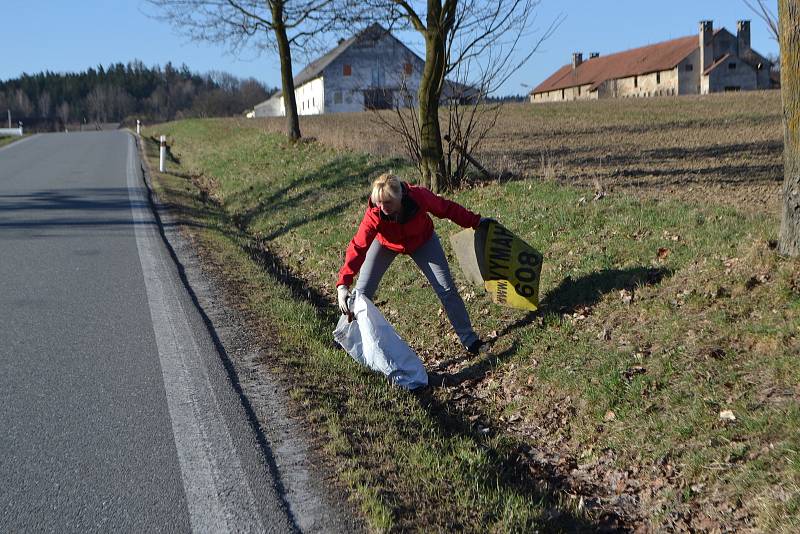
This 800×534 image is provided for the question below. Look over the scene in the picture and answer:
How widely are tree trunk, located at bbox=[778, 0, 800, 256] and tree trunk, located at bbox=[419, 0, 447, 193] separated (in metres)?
7.01

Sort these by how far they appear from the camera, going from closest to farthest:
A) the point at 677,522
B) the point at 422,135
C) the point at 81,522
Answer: the point at 81,522
the point at 677,522
the point at 422,135

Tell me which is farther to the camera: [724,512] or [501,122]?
[501,122]

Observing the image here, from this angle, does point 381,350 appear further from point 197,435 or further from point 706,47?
point 706,47

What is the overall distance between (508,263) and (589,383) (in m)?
1.74

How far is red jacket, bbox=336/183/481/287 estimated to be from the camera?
677cm

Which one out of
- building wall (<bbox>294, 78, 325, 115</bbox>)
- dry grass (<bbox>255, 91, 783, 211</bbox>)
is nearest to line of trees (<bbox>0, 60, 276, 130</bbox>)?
building wall (<bbox>294, 78, 325, 115</bbox>)

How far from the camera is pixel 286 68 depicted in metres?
26.5

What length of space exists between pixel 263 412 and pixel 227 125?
33882mm

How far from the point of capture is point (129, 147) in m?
34.5

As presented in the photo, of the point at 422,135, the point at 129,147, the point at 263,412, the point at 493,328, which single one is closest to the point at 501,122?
the point at 129,147

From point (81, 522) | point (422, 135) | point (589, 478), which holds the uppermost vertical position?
point (422, 135)

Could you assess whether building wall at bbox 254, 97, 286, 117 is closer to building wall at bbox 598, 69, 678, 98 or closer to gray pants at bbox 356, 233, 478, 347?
building wall at bbox 598, 69, 678, 98

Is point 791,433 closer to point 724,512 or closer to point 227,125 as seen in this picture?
point 724,512

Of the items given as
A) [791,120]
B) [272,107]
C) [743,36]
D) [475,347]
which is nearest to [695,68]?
[743,36]
